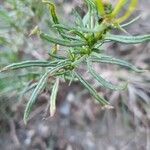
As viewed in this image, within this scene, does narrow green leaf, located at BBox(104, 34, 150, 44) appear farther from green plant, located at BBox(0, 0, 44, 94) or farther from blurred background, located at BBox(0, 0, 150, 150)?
blurred background, located at BBox(0, 0, 150, 150)

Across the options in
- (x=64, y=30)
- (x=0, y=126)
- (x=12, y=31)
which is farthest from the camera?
(x=0, y=126)

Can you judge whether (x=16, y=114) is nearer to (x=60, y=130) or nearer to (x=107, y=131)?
(x=60, y=130)

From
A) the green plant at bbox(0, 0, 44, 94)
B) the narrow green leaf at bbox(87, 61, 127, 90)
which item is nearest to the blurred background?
the green plant at bbox(0, 0, 44, 94)

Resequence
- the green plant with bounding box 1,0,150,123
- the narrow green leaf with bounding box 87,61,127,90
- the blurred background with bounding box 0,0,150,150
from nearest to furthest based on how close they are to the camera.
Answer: the green plant with bounding box 1,0,150,123, the narrow green leaf with bounding box 87,61,127,90, the blurred background with bounding box 0,0,150,150

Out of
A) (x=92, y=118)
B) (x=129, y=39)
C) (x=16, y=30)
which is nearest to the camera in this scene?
(x=129, y=39)

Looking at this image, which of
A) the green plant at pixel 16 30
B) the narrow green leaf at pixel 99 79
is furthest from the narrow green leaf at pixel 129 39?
the green plant at pixel 16 30

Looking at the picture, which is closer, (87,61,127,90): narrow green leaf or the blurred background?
(87,61,127,90): narrow green leaf

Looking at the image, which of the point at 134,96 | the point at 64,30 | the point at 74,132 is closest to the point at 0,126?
the point at 74,132

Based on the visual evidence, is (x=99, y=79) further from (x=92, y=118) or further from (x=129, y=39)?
(x=92, y=118)

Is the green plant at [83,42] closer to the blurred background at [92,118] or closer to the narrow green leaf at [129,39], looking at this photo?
the narrow green leaf at [129,39]

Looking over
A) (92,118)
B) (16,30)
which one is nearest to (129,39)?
(16,30)

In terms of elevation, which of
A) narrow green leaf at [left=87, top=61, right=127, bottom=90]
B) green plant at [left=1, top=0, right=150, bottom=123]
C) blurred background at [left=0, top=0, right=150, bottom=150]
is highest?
green plant at [left=1, top=0, right=150, bottom=123]
